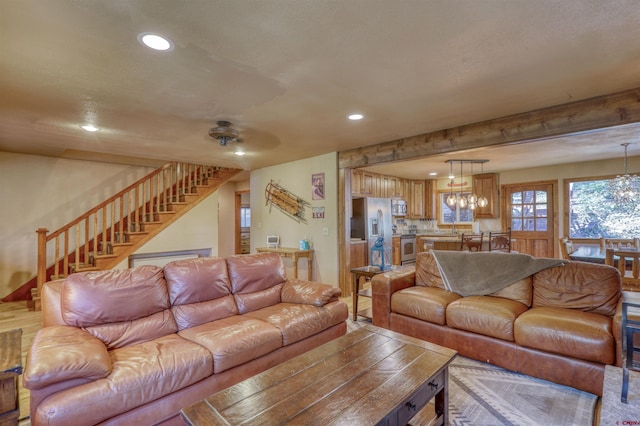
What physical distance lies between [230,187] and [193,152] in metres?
3.52

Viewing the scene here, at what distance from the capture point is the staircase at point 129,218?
16.1 ft

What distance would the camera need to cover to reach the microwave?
7415 millimetres

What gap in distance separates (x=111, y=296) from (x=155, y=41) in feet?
5.81

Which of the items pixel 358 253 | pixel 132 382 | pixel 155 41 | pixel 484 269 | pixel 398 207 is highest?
pixel 155 41

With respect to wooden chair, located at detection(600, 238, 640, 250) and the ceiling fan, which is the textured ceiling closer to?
the ceiling fan

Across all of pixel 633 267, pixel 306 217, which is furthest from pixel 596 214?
pixel 306 217

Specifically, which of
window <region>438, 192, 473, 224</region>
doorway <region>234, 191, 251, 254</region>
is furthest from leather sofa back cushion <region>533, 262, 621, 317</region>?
doorway <region>234, 191, 251, 254</region>

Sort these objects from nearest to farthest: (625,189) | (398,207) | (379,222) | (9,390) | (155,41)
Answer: (9,390)
(155,41)
(625,189)
(379,222)
(398,207)

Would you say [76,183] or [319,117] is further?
[76,183]

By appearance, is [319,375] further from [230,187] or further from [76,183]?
[230,187]

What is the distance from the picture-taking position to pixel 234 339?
6.90 ft

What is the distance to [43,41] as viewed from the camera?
1860mm

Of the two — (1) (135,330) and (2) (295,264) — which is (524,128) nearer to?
(2) (295,264)

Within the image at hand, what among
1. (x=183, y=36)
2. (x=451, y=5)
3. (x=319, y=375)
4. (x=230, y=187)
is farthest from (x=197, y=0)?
(x=230, y=187)
